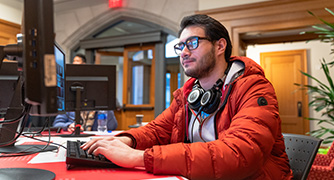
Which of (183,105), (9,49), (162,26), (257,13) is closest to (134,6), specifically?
(162,26)

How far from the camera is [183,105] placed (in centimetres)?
147

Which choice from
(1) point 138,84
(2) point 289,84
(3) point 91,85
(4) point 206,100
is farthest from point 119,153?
(2) point 289,84

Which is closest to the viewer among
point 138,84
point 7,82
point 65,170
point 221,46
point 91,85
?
point 65,170

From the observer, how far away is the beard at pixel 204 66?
1454 millimetres

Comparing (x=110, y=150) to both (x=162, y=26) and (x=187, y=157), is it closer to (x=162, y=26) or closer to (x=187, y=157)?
(x=187, y=157)

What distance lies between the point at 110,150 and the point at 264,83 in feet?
2.36

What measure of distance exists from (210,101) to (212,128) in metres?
0.14

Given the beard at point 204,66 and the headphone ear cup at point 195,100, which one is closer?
the headphone ear cup at point 195,100

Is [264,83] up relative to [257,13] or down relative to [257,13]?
down

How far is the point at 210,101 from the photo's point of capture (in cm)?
124

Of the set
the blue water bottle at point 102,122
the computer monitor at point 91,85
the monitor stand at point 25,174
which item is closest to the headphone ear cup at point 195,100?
the monitor stand at point 25,174

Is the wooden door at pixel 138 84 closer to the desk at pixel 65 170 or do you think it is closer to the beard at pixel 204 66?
the beard at pixel 204 66

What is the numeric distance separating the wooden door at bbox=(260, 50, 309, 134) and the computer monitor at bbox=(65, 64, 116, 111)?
5.19 metres

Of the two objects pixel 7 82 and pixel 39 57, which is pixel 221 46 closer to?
pixel 39 57
